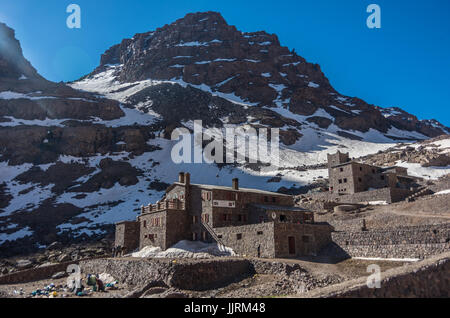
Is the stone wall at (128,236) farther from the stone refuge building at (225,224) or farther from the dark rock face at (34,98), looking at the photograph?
the dark rock face at (34,98)

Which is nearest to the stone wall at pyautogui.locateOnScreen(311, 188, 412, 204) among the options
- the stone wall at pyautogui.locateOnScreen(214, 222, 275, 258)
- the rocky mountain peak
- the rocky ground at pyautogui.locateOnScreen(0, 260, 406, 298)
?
the rocky ground at pyautogui.locateOnScreen(0, 260, 406, 298)

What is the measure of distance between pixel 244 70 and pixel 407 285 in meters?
156

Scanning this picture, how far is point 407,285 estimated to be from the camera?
15023mm

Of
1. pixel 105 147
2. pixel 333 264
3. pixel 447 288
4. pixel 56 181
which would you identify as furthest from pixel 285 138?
pixel 447 288

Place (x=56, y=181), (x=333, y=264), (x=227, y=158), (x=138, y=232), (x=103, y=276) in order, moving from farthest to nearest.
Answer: (x=227, y=158) → (x=56, y=181) → (x=138, y=232) → (x=103, y=276) → (x=333, y=264)

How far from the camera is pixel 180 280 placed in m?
23.1

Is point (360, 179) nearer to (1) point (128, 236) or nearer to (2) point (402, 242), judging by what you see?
(2) point (402, 242)

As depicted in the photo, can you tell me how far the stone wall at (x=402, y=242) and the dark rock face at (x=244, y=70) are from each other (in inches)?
4336

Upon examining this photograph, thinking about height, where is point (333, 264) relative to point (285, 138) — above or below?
below

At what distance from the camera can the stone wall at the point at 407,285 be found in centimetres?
1305

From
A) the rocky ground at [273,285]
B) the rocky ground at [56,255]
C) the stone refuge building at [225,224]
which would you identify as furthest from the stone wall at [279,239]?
the rocky ground at [56,255]

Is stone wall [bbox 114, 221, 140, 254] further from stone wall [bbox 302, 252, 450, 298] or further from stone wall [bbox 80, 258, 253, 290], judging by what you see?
stone wall [bbox 302, 252, 450, 298]
